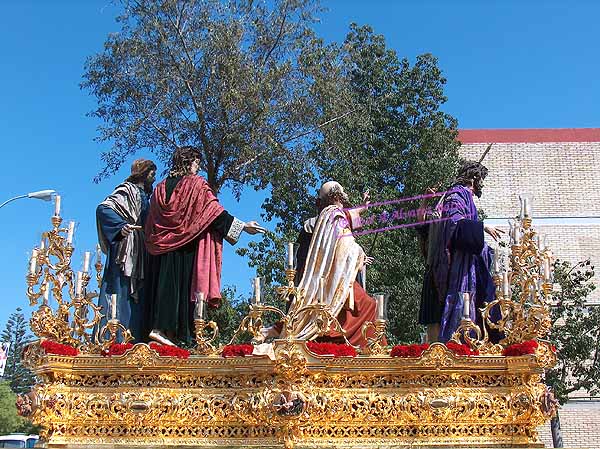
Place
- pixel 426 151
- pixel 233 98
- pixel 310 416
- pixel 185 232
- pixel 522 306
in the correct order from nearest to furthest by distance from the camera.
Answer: pixel 310 416
pixel 522 306
pixel 185 232
pixel 233 98
pixel 426 151

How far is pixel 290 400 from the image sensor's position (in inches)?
293

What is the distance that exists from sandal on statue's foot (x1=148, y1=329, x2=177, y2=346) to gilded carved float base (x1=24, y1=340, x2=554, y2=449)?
102 centimetres

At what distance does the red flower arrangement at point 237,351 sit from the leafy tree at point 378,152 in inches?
408

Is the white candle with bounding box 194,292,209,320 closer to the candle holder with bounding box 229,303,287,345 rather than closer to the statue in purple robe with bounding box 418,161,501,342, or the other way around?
the candle holder with bounding box 229,303,287,345

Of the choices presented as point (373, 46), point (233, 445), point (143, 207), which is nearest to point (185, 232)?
point (143, 207)

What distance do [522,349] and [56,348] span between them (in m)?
4.96

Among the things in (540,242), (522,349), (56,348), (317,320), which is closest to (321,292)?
(317,320)

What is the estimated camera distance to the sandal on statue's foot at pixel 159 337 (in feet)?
29.2

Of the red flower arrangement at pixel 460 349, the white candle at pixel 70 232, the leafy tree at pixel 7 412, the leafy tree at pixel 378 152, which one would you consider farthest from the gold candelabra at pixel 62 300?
the leafy tree at pixel 7 412

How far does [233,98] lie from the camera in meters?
18.4

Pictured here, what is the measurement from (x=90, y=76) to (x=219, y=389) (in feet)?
45.9

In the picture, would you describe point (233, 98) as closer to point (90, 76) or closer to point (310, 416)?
point (90, 76)

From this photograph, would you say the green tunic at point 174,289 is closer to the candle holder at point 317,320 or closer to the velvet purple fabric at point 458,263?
the candle holder at point 317,320

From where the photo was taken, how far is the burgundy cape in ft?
30.2
